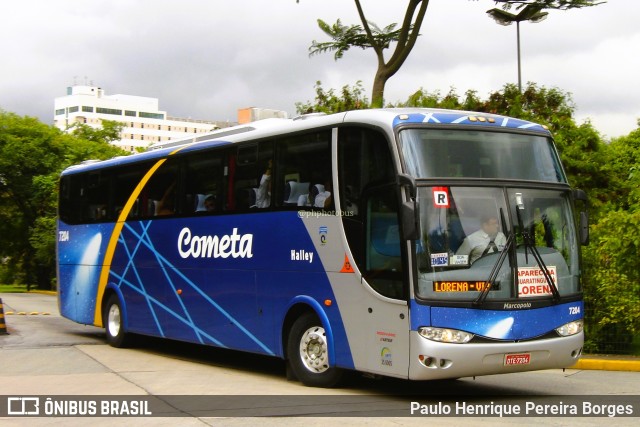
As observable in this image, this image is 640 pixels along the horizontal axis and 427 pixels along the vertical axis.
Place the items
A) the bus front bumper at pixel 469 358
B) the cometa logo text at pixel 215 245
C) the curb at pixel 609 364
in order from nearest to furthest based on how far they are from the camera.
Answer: the bus front bumper at pixel 469 358 < the cometa logo text at pixel 215 245 < the curb at pixel 609 364

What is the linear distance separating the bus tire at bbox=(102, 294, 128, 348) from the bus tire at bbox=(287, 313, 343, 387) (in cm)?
611

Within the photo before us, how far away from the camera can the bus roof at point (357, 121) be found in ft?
36.7

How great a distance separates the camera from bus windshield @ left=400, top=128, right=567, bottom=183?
10.8 metres

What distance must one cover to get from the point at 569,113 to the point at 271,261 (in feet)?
47.3

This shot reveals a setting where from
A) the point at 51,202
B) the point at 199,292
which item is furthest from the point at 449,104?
the point at 51,202

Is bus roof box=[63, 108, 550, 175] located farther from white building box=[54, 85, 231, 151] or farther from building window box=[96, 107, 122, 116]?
building window box=[96, 107, 122, 116]

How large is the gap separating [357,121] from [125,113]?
593 ft

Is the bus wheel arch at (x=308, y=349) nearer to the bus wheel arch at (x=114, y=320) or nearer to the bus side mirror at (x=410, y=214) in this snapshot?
the bus side mirror at (x=410, y=214)

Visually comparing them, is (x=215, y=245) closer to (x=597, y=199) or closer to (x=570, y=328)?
(x=570, y=328)

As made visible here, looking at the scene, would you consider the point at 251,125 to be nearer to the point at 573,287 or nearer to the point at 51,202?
the point at 573,287

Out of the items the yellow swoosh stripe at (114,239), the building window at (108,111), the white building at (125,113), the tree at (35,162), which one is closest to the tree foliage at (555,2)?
the yellow swoosh stripe at (114,239)

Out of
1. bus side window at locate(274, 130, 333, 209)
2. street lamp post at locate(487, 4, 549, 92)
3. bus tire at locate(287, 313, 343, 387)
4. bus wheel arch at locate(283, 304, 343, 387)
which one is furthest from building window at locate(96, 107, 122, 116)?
bus tire at locate(287, 313, 343, 387)

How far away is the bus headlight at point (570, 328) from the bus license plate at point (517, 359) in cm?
61

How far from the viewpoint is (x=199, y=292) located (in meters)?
15.0
